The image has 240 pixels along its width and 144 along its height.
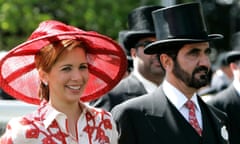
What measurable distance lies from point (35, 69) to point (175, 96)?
0.99 metres

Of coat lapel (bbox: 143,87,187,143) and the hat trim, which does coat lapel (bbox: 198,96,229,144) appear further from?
the hat trim

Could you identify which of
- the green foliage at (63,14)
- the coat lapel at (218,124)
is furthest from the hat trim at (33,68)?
the green foliage at (63,14)

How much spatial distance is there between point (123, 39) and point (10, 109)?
1354mm

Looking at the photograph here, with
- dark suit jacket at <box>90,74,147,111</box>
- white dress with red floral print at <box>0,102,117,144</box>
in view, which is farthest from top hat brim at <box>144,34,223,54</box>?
dark suit jacket at <box>90,74,147,111</box>

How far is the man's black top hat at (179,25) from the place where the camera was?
18.8 feet

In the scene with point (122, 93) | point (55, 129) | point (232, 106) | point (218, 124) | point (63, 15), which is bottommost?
point (63, 15)

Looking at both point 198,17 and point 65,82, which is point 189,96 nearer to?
point 198,17

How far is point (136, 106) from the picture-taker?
559cm

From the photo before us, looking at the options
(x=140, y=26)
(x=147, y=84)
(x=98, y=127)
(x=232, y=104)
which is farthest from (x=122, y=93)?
(x=98, y=127)

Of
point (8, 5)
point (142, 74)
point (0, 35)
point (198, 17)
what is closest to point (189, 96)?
point (198, 17)

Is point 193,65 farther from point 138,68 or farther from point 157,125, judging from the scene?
point 138,68

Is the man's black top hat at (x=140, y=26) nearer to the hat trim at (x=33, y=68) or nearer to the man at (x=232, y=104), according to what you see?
the man at (x=232, y=104)

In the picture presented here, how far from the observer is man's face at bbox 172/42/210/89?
5.57m

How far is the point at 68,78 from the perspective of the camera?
492cm
